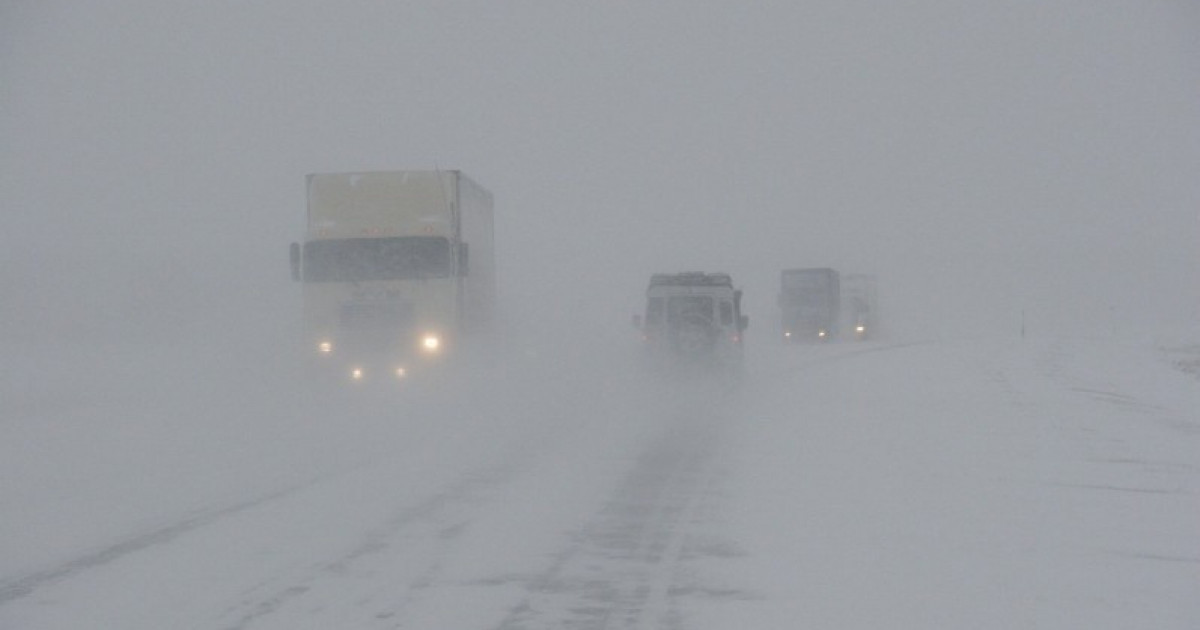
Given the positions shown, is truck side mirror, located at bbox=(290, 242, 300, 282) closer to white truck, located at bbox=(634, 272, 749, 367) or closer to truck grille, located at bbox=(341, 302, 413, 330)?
truck grille, located at bbox=(341, 302, 413, 330)

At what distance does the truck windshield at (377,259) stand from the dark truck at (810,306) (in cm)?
3574

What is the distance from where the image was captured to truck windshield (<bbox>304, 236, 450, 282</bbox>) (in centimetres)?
2353

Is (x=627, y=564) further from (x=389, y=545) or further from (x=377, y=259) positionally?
(x=377, y=259)

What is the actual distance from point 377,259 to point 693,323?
28.8 feet

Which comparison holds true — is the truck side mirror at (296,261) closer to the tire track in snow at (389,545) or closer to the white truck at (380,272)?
the white truck at (380,272)

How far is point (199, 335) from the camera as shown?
6669cm

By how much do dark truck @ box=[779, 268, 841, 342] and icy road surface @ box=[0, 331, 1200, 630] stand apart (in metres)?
34.9

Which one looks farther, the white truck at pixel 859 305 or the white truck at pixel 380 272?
the white truck at pixel 859 305

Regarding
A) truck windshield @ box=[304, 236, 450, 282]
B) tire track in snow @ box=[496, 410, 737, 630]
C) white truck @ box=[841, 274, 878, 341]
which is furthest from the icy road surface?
white truck @ box=[841, 274, 878, 341]

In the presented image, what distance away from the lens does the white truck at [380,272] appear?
23.5m

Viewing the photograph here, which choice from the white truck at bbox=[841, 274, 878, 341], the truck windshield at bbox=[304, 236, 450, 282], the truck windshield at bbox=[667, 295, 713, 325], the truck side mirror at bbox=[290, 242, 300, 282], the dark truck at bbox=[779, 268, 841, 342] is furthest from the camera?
the white truck at bbox=[841, 274, 878, 341]

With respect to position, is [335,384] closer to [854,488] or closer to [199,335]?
[854,488]

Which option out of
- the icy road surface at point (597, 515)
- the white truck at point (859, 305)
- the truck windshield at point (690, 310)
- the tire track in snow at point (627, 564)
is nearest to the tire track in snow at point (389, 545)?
the icy road surface at point (597, 515)

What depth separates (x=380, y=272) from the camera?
2358cm
